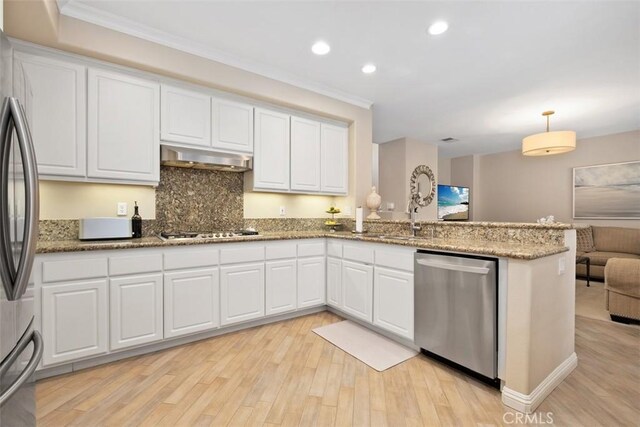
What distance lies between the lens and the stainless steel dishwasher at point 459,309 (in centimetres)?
185

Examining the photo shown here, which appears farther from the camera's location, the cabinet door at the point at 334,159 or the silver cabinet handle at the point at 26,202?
the cabinet door at the point at 334,159

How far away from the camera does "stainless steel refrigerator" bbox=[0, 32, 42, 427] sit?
3.11 ft

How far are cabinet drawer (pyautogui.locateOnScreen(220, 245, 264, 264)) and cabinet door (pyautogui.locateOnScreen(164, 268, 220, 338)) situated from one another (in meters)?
0.14

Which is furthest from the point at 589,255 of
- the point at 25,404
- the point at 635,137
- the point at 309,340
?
the point at 25,404

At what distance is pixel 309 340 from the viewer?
103 inches

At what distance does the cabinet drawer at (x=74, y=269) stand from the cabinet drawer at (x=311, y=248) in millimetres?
1680

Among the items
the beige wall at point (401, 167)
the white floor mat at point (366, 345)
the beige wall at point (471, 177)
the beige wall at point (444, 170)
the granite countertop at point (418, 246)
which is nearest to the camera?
the granite countertop at point (418, 246)

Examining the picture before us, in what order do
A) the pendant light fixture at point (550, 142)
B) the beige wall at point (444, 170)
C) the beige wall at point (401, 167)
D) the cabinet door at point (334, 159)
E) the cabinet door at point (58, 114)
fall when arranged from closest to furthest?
the cabinet door at point (58, 114)
the cabinet door at point (334, 159)
the pendant light fixture at point (550, 142)
the beige wall at point (401, 167)
the beige wall at point (444, 170)

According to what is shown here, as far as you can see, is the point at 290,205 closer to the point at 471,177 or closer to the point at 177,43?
the point at 177,43

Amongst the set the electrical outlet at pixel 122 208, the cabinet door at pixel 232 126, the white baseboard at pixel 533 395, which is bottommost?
the white baseboard at pixel 533 395

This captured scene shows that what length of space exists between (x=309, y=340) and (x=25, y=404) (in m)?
1.88

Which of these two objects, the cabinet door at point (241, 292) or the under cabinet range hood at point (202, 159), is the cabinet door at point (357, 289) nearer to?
the cabinet door at point (241, 292)

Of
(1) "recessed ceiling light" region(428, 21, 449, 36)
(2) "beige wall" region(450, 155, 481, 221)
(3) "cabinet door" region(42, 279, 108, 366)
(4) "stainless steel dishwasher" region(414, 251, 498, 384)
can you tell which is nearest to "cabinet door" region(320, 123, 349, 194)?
(1) "recessed ceiling light" region(428, 21, 449, 36)

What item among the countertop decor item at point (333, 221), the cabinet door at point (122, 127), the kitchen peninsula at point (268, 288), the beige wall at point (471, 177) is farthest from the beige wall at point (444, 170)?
the cabinet door at point (122, 127)
